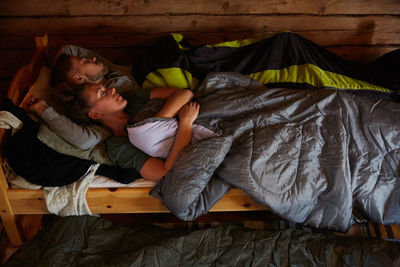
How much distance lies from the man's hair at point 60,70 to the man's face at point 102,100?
0.83 ft

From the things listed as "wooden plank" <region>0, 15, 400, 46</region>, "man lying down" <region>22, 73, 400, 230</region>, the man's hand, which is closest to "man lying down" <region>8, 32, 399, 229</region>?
"man lying down" <region>22, 73, 400, 230</region>

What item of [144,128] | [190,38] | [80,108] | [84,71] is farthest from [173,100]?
[190,38]

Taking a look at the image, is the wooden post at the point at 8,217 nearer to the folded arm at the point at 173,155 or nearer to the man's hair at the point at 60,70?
the man's hair at the point at 60,70

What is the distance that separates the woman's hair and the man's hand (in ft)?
0.43

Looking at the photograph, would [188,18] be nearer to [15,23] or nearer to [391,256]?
[15,23]

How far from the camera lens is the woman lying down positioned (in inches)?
56.5

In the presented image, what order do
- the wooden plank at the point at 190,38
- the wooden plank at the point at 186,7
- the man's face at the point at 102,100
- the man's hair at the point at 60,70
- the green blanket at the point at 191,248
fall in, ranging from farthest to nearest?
1. the wooden plank at the point at 190,38
2. the wooden plank at the point at 186,7
3. the man's hair at the point at 60,70
4. the man's face at the point at 102,100
5. the green blanket at the point at 191,248

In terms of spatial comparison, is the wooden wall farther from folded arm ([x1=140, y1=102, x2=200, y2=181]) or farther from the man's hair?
folded arm ([x1=140, y1=102, x2=200, y2=181])

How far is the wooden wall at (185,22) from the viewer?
A: 2.09 meters

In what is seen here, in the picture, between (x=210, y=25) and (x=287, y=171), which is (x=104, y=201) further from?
(x=210, y=25)

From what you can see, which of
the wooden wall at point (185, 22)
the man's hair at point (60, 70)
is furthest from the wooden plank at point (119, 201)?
the wooden wall at point (185, 22)

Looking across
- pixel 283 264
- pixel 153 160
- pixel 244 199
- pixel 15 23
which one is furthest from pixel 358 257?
pixel 15 23

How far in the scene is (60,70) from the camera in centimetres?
174

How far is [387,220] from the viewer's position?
137cm
